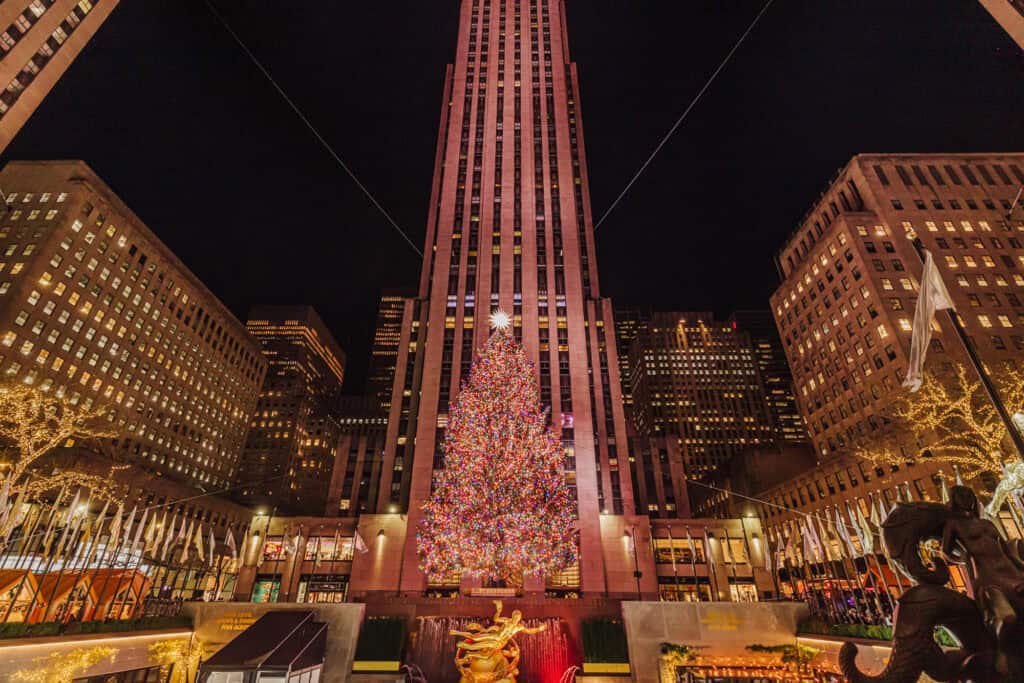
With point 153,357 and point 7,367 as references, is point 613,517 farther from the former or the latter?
point 153,357

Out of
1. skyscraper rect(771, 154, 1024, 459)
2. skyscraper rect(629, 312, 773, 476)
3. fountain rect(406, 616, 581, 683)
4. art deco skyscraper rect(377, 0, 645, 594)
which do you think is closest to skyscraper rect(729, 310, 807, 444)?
skyscraper rect(629, 312, 773, 476)

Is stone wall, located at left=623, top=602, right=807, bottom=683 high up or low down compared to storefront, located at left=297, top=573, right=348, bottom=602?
down

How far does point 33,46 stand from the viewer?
43.8 meters

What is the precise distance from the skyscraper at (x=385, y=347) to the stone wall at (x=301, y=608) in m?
133

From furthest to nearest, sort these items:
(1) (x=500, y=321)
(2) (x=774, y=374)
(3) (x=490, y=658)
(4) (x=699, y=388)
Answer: (2) (x=774, y=374) < (4) (x=699, y=388) < (1) (x=500, y=321) < (3) (x=490, y=658)

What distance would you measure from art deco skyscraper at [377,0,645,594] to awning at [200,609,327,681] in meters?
23.2

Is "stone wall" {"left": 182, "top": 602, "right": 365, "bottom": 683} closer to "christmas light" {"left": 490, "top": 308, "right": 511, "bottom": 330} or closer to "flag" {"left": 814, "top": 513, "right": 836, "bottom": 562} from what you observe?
"flag" {"left": 814, "top": 513, "right": 836, "bottom": 562}

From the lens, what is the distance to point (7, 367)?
2279 inches

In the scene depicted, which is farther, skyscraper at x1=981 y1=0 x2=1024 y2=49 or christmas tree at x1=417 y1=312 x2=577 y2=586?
skyscraper at x1=981 y1=0 x2=1024 y2=49

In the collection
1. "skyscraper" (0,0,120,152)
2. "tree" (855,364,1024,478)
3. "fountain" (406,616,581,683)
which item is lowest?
"fountain" (406,616,581,683)

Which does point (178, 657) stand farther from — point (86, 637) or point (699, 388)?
point (699, 388)

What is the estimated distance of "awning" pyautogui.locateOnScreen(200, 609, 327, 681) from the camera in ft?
50.6

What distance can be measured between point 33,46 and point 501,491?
58.2 metres

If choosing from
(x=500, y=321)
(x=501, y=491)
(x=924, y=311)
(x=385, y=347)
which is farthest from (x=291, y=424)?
(x=924, y=311)
